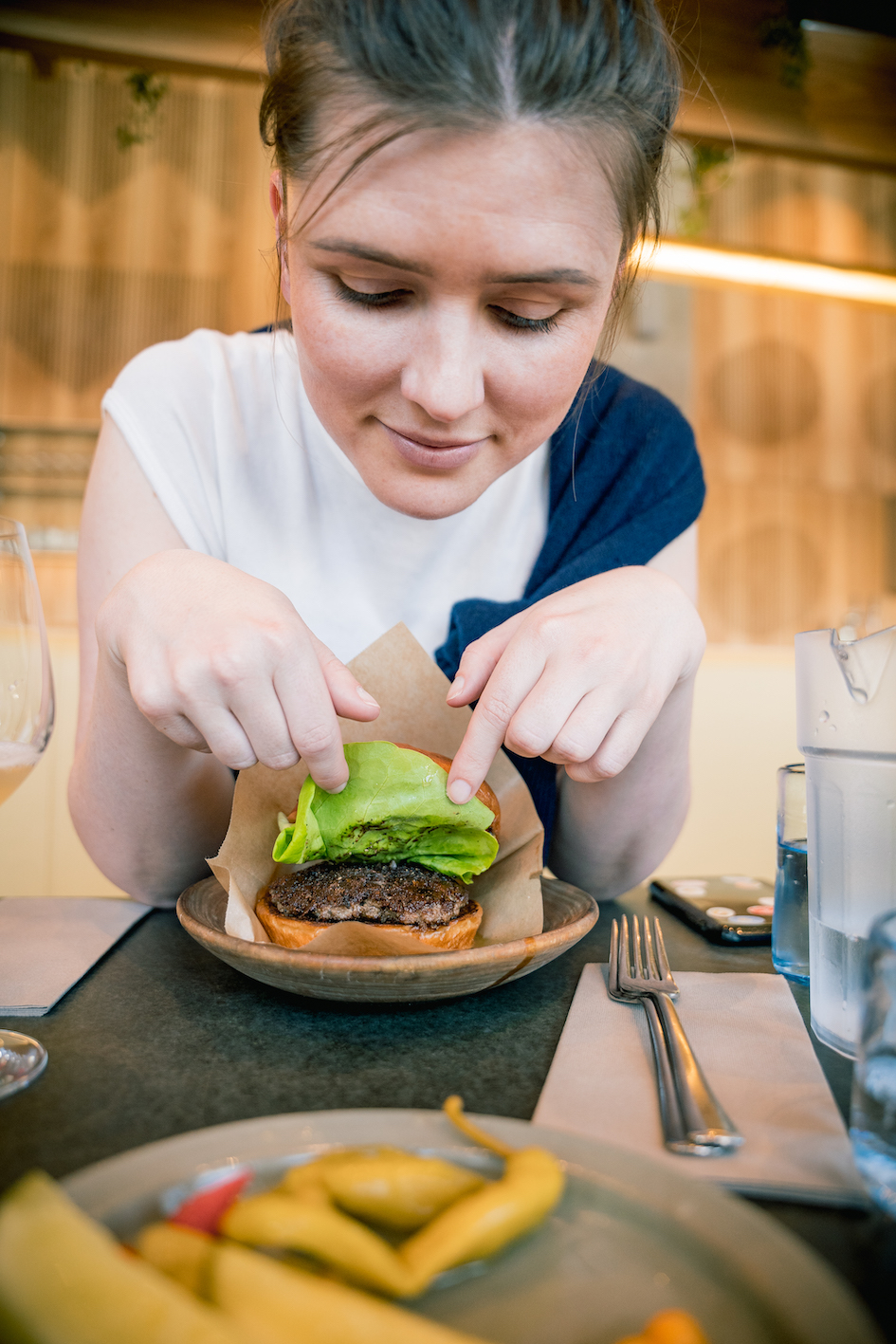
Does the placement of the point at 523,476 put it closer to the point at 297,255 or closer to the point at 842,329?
the point at 297,255

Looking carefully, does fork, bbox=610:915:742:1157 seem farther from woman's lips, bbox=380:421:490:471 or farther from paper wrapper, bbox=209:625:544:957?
woman's lips, bbox=380:421:490:471

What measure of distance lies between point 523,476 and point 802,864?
80 centimetres

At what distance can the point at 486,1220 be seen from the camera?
1.05 feet

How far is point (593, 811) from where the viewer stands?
1074 millimetres

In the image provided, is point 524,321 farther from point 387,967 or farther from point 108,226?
point 108,226

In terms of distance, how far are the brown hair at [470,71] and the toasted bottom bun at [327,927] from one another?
24.5 inches

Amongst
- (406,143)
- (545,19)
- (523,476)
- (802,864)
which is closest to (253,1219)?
(802,864)

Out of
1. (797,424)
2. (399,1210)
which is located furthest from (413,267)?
(797,424)

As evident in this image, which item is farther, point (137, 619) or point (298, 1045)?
point (137, 619)

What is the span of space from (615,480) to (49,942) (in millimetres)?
991

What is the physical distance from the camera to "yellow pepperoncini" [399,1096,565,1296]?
31cm

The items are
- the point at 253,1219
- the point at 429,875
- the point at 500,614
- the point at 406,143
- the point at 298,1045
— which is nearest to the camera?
the point at 253,1219

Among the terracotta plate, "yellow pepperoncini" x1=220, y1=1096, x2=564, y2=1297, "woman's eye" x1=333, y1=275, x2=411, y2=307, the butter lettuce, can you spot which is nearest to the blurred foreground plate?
"yellow pepperoncini" x1=220, y1=1096, x2=564, y2=1297

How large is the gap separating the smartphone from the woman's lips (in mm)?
535
